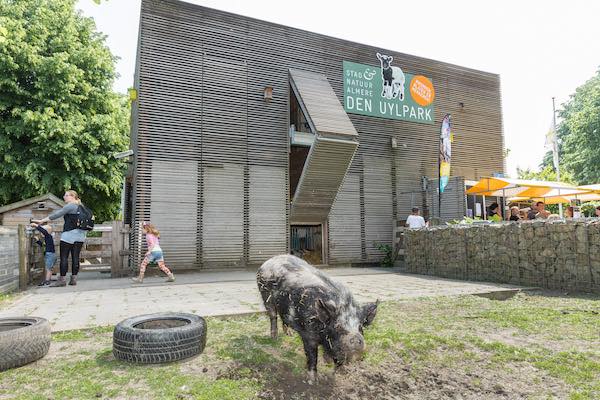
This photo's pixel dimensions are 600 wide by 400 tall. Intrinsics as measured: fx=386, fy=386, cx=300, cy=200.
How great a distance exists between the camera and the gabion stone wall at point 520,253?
8.08 m

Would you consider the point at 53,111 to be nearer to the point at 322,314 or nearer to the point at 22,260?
the point at 22,260

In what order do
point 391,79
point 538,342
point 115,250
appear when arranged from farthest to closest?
point 391,79 → point 115,250 → point 538,342

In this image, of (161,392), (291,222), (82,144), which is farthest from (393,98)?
(161,392)

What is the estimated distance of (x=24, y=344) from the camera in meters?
3.80

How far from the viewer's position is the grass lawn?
3.33m

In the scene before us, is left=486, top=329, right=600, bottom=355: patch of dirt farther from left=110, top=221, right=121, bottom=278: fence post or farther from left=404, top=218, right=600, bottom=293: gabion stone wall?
left=110, top=221, right=121, bottom=278: fence post

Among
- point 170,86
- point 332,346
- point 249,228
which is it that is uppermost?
point 170,86

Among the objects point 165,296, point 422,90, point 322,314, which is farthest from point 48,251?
point 422,90

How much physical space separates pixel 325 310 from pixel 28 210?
13.8 m

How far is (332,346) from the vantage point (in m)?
3.43

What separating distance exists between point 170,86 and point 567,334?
42.3 ft

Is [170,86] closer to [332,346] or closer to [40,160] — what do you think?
[40,160]

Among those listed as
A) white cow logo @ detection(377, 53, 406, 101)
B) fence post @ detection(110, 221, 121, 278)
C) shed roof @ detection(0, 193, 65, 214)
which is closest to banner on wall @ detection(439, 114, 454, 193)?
white cow logo @ detection(377, 53, 406, 101)

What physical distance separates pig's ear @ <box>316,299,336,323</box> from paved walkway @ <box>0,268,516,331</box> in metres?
2.88
